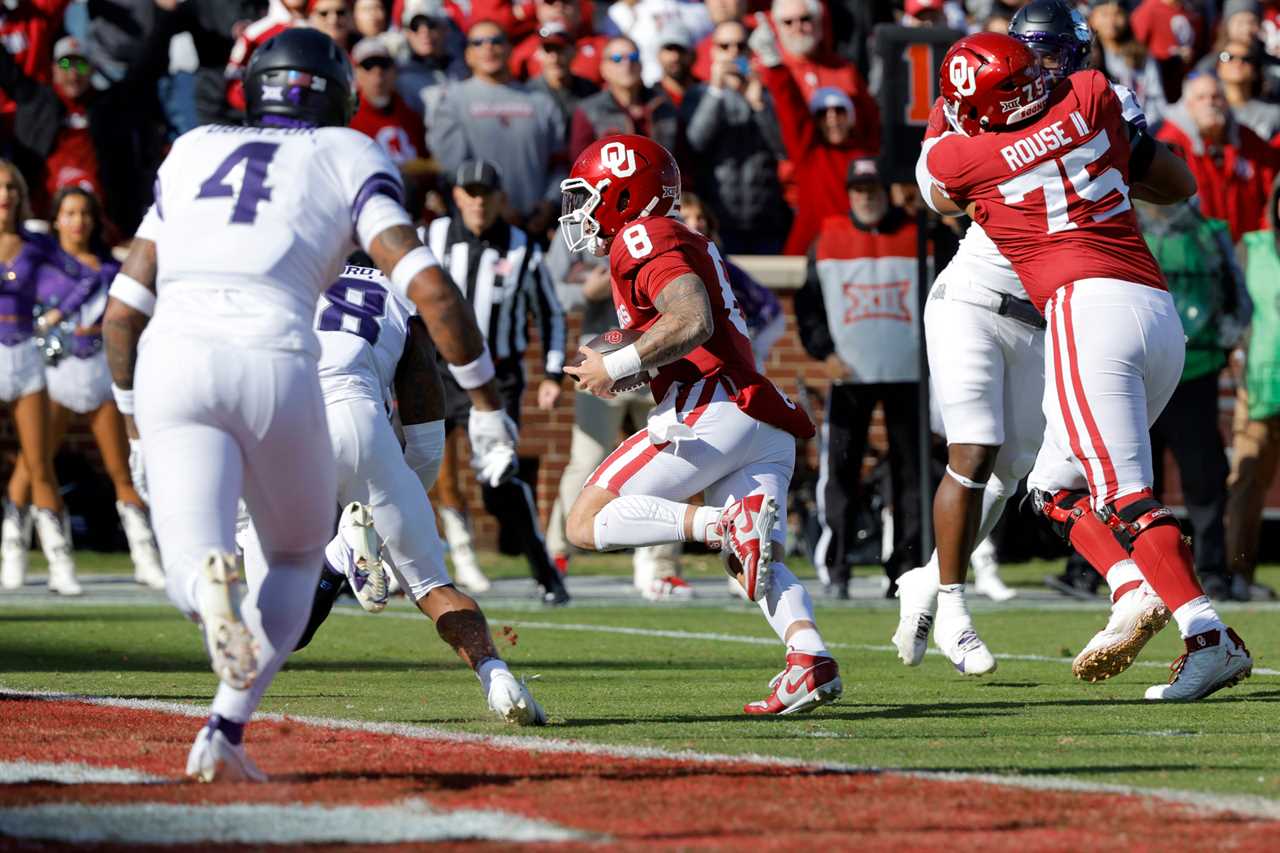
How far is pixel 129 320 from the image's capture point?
16.9 ft

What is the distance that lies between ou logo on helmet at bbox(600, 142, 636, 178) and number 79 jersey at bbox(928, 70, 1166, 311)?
115 cm

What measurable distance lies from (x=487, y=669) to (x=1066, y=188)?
2538 millimetres

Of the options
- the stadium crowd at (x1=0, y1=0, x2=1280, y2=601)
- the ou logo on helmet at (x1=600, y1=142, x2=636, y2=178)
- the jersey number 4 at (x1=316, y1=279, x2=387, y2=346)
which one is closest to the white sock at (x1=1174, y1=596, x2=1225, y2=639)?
the ou logo on helmet at (x1=600, y1=142, x2=636, y2=178)

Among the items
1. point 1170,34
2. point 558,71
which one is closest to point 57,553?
point 558,71

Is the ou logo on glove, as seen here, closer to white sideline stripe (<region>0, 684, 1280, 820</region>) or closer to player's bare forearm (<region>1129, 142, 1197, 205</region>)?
player's bare forearm (<region>1129, 142, 1197, 205</region>)

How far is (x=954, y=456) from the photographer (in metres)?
7.69

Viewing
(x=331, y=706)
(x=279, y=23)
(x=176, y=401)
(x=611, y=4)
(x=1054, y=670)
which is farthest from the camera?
(x=611, y=4)

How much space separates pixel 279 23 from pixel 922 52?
183 inches

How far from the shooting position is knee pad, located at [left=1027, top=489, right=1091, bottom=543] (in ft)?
24.9

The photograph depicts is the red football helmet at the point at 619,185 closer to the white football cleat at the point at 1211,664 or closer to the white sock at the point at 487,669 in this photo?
the white sock at the point at 487,669

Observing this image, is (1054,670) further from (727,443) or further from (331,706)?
(331,706)

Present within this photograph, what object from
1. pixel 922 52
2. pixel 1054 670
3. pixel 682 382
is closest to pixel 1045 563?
pixel 922 52

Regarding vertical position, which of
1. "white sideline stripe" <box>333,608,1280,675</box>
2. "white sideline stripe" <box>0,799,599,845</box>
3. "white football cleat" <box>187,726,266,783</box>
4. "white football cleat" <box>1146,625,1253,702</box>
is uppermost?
"white sideline stripe" <box>0,799,599,845</box>

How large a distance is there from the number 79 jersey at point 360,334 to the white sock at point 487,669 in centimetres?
115
